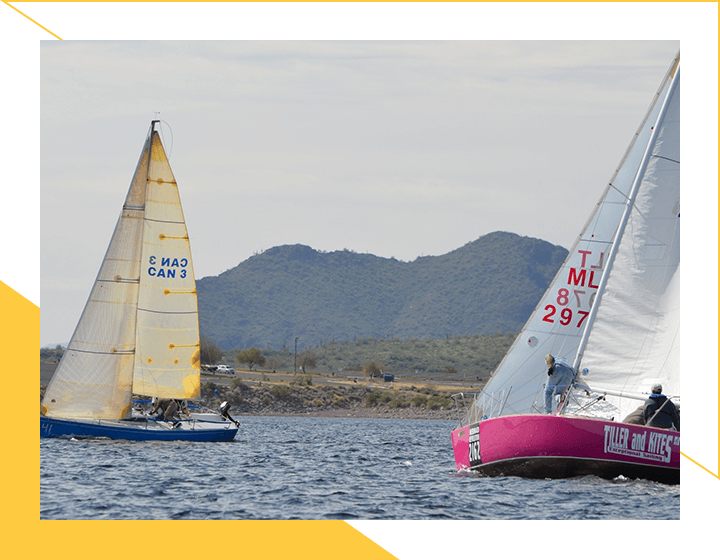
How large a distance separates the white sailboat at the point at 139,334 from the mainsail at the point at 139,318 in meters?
0.03

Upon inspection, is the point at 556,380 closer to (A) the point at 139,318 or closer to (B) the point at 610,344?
(B) the point at 610,344

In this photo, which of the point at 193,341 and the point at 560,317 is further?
the point at 193,341

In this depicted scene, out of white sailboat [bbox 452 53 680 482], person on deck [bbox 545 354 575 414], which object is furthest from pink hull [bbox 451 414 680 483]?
person on deck [bbox 545 354 575 414]

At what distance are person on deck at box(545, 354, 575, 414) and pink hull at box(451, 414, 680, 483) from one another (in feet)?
3.16

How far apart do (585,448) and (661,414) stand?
66.7 inches

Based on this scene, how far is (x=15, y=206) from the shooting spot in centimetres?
1527

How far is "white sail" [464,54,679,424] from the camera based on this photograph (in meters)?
22.8

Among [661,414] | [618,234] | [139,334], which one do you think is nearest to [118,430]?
[139,334]

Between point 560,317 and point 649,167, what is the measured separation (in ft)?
12.6

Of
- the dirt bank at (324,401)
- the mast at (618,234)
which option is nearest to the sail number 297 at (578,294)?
the mast at (618,234)

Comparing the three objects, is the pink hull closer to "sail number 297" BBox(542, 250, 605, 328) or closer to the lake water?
the lake water

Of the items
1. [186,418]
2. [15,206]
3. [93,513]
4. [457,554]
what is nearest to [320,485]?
[93,513]

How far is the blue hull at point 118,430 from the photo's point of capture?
105 ft

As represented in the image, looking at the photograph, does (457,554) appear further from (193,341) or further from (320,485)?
(193,341)
